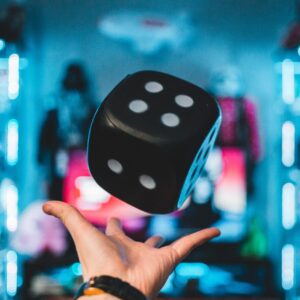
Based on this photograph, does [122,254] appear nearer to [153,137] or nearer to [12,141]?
[153,137]

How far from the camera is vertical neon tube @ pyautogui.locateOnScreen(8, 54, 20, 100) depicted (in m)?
3.35

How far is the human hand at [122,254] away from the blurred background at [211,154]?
2528 millimetres

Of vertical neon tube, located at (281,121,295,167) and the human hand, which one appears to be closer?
the human hand

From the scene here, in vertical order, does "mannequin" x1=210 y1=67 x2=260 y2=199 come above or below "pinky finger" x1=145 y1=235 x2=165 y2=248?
below

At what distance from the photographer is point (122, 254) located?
88 centimetres

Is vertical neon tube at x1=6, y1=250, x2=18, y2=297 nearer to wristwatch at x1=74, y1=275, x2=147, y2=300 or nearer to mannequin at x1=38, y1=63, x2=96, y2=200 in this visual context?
mannequin at x1=38, y1=63, x2=96, y2=200

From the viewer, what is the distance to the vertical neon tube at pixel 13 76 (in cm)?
335

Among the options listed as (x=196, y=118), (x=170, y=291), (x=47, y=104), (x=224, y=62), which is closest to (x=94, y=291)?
(x=196, y=118)

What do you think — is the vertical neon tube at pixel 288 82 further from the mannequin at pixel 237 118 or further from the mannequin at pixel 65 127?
the mannequin at pixel 65 127

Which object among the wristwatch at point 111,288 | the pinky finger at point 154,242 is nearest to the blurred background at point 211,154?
the pinky finger at point 154,242

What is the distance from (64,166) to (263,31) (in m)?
1.59

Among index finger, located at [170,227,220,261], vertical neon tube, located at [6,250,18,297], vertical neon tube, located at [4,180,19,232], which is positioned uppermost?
index finger, located at [170,227,220,261]

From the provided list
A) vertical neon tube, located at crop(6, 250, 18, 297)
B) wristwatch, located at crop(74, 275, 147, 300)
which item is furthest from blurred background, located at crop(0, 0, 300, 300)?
wristwatch, located at crop(74, 275, 147, 300)

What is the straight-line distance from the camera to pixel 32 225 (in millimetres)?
3477
